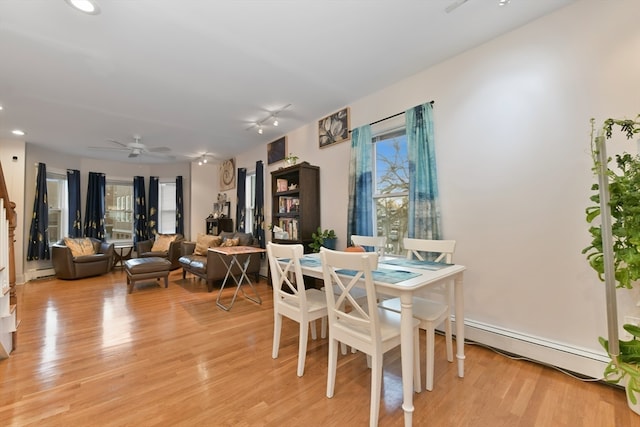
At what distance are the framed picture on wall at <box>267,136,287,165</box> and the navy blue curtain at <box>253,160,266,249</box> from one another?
0.98ft

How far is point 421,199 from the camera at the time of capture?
2.74 m

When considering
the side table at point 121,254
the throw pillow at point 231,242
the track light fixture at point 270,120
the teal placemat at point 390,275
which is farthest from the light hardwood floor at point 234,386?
the side table at point 121,254

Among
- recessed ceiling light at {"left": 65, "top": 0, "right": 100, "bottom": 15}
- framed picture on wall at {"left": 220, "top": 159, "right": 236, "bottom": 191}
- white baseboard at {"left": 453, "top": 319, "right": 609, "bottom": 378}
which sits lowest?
white baseboard at {"left": 453, "top": 319, "right": 609, "bottom": 378}

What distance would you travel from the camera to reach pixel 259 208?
5.17 metres

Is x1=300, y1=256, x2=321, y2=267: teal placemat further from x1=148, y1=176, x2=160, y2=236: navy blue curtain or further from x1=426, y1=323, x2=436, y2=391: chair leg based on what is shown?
x1=148, y1=176, x2=160, y2=236: navy blue curtain

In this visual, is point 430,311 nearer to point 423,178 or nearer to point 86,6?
point 423,178

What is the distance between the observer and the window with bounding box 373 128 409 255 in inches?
124

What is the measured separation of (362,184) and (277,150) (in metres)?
2.15

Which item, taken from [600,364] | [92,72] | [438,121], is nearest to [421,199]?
[438,121]

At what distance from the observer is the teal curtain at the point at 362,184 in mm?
3309

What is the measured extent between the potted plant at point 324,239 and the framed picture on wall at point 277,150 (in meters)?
1.76

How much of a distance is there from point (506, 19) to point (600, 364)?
2652 mm

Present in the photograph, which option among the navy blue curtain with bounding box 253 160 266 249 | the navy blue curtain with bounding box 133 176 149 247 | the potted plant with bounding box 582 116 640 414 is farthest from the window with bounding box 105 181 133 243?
the potted plant with bounding box 582 116 640 414

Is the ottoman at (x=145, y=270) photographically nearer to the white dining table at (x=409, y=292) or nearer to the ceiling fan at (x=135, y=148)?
the ceiling fan at (x=135, y=148)
